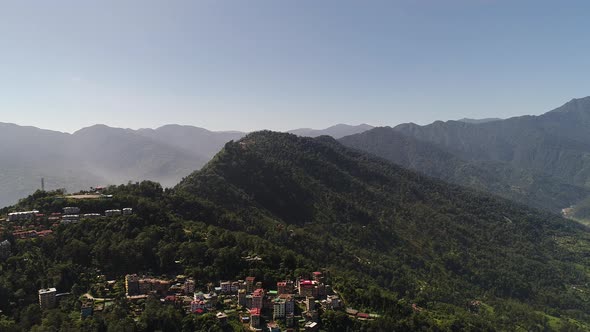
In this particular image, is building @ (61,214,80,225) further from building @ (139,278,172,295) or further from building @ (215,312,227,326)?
building @ (215,312,227,326)

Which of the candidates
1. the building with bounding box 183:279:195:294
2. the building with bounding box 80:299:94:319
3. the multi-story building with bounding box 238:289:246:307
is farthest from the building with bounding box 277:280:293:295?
the building with bounding box 80:299:94:319

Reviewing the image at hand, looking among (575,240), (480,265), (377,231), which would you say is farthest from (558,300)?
(575,240)

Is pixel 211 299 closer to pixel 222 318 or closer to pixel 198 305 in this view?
pixel 198 305

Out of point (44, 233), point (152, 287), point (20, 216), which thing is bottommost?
point (152, 287)

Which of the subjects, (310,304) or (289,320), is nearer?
(289,320)

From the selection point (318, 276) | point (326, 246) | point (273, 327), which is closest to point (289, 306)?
point (273, 327)

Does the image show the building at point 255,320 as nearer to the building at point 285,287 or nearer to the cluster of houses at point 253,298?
the cluster of houses at point 253,298

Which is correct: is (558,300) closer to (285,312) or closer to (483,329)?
(483,329)
